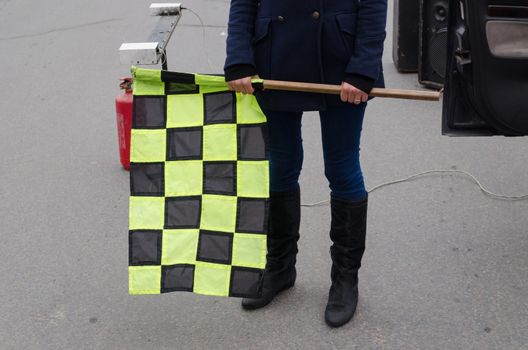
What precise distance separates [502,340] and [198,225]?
1.20 meters

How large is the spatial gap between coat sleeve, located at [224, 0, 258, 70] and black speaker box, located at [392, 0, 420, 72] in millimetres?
3336

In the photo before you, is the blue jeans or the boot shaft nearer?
the blue jeans

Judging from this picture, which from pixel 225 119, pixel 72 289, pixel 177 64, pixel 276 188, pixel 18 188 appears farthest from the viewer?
pixel 177 64

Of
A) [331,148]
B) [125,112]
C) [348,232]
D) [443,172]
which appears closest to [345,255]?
[348,232]

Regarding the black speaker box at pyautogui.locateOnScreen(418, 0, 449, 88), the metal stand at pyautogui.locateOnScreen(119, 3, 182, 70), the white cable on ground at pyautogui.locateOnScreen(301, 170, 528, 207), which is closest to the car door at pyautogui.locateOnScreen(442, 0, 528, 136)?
the white cable on ground at pyautogui.locateOnScreen(301, 170, 528, 207)

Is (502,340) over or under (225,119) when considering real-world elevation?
under

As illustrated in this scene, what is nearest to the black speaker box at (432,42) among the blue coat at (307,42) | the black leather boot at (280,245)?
the black leather boot at (280,245)

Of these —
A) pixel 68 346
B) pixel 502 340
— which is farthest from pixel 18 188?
pixel 502 340

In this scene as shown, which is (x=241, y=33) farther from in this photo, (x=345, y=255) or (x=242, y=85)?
(x=345, y=255)

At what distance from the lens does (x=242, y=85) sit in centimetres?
274

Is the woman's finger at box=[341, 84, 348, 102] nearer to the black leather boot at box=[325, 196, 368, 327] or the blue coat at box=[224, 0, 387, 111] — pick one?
the blue coat at box=[224, 0, 387, 111]

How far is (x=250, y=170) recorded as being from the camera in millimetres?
2852

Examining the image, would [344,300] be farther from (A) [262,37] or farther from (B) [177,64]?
(B) [177,64]

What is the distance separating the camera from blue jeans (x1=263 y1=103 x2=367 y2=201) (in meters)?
2.82
